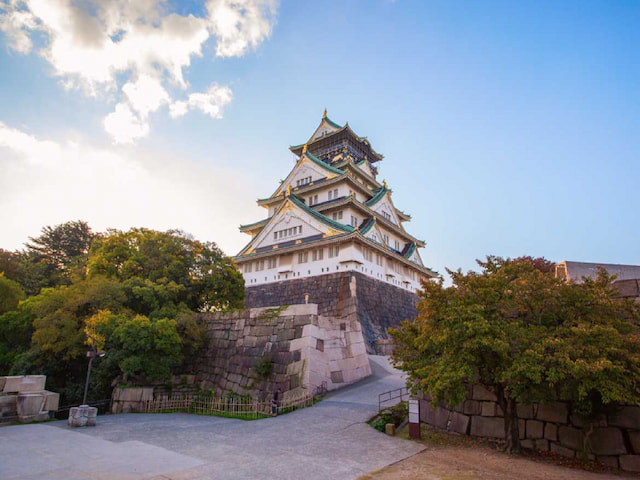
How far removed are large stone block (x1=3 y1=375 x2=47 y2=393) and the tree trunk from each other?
14.0 m

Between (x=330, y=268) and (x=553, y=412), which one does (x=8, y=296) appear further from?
(x=553, y=412)

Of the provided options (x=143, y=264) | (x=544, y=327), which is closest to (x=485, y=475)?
(x=544, y=327)

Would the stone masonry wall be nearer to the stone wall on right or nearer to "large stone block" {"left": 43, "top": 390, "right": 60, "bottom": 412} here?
the stone wall on right

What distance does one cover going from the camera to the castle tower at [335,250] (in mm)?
23641

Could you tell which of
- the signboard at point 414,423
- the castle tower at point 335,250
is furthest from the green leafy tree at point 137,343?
the signboard at point 414,423

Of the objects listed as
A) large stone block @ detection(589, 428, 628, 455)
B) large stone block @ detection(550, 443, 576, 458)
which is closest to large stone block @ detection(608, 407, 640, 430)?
large stone block @ detection(589, 428, 628, 455)

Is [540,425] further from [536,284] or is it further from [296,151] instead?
[296,151]

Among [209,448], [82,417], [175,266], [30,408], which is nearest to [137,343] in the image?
[30,408]

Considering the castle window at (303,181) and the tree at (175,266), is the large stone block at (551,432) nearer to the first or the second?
the tree at (175,266)

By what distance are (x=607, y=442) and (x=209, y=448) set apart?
796cm

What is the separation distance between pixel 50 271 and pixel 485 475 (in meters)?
33.5

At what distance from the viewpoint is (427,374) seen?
8156mm

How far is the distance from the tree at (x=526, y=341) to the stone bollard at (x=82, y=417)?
9341mm

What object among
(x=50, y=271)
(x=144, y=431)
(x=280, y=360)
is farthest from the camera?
(x=50, y=271)
